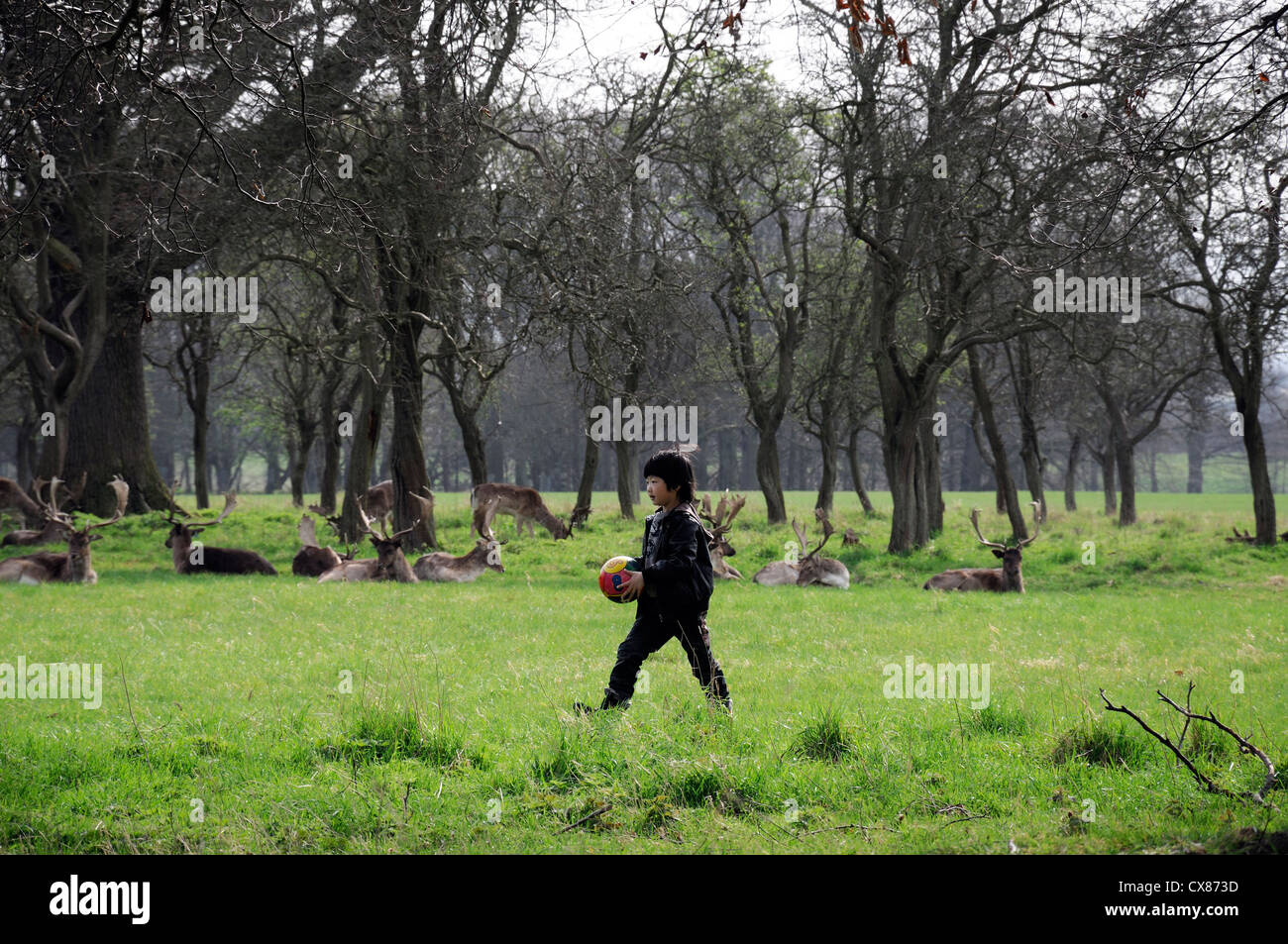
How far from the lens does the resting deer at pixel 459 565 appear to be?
15.8m

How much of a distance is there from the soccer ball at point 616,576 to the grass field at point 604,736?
0.75 meters

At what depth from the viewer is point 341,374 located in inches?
1089

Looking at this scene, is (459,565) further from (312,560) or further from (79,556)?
(79,556)

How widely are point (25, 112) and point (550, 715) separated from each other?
14.1ft

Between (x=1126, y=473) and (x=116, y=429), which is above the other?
(x=116, y=429)

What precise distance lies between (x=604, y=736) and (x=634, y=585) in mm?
876

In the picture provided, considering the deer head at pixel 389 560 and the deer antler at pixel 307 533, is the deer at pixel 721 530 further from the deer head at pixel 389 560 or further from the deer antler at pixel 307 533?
the deer antler at pixel 307 533

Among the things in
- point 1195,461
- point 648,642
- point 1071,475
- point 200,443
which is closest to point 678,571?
point 648,642

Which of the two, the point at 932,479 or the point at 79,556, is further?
the point at 932,479

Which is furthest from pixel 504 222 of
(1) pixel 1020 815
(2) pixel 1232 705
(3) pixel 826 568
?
(1) pixel 1020 815

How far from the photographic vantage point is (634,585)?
5945 millimetres
